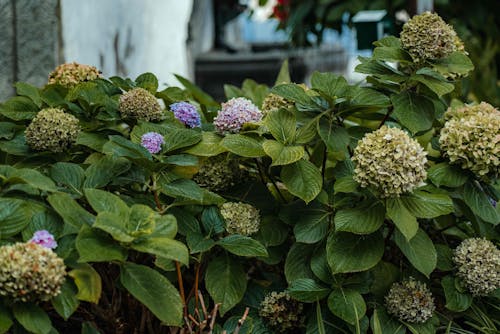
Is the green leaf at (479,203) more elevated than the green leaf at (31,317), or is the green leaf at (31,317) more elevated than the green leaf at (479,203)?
the green leaf at (479,203)

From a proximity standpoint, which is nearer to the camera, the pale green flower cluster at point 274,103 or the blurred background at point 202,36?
the pale green flower cluster at point 274,103

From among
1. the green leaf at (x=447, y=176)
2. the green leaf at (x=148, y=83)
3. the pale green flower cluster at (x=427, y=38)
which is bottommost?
the green leaf at (x=447, y=176)

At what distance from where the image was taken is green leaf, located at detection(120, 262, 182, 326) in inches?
42.3

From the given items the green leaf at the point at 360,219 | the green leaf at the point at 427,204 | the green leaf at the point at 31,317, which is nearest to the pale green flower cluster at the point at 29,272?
the green leaf at the point at 31,317

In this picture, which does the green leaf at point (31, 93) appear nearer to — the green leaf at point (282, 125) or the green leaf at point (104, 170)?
the green leaf at point (104, 170)

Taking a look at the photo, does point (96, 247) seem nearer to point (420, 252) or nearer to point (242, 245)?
point (242, 245)

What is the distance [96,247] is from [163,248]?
3.7 inches

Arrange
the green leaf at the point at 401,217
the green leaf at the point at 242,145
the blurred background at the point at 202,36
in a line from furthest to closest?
the blurred background at the point at 202,36
the green leaf at the point at 242,145
the green leaf at the point at 401,217

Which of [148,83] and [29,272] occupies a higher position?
[148,83]

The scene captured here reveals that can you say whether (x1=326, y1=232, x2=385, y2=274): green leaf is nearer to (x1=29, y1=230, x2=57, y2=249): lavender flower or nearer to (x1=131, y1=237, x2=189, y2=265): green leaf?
(x1=131, y1=237, x2=189, y2=265): green leaf

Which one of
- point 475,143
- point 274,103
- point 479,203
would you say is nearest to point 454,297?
point 479,203

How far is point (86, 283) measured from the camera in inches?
42.9

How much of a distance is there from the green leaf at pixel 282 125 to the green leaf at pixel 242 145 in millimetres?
37

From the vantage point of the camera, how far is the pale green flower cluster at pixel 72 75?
1589 mm
